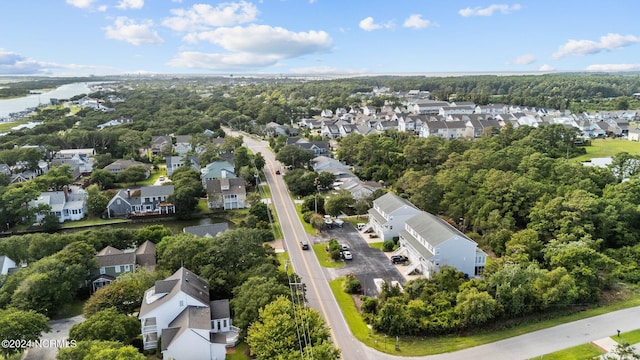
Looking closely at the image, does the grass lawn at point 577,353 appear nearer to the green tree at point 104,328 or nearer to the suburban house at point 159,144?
the green tree at point 104,328

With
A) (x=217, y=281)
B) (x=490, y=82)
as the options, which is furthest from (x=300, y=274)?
(x=490, y=82)

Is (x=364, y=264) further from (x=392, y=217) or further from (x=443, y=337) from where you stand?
(x=443, y=337)

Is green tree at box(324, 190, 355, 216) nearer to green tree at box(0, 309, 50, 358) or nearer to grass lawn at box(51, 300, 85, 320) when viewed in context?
grass lawn at box(51, 300, 85, 320)

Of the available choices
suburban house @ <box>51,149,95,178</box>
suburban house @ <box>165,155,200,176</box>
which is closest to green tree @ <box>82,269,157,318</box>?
suburban house @ <box>165,155,200,176</box>

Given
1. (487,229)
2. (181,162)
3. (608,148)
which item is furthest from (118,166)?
(608,148)

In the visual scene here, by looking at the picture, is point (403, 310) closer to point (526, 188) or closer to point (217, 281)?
point (217, 281)
